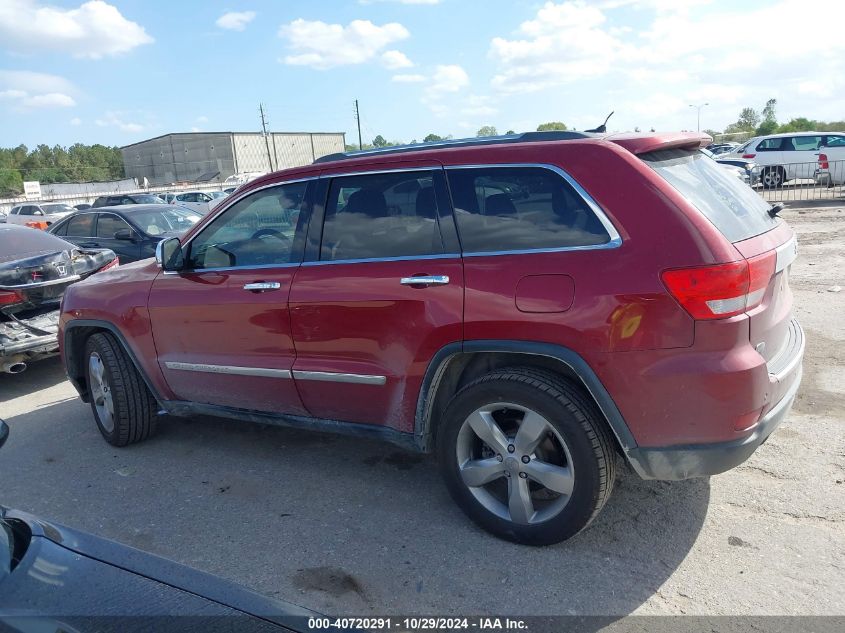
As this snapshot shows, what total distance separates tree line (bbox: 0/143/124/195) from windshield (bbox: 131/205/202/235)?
94.6 metres

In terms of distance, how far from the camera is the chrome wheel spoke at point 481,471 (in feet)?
10.8

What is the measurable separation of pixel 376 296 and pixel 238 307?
1014 millimetres

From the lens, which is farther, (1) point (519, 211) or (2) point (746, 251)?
(1) point (519, 211)

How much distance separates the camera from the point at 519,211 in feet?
10.7

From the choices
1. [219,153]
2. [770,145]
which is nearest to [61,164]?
[219,153]

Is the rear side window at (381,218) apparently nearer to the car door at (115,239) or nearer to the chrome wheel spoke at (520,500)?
the chrome wheel spoke at (520,500)

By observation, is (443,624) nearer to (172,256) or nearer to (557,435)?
(557,435)

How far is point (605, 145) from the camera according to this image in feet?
10.3

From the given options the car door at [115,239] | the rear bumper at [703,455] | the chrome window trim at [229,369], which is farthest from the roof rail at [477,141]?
the car door at [115,239]

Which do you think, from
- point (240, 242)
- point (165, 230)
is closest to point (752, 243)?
point (240, 242)

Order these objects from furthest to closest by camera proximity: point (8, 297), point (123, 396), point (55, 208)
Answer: point (55, 208) → point (8, 297) → point (123, 396)

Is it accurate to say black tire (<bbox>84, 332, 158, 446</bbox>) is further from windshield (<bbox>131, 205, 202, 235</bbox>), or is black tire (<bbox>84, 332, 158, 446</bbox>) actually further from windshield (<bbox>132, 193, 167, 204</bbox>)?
windshield (<bbox>132, 193, 167, 204</bbox>)

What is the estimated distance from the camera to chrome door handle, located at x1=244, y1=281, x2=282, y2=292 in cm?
390

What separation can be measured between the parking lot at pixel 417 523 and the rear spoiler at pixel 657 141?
1845 mm
